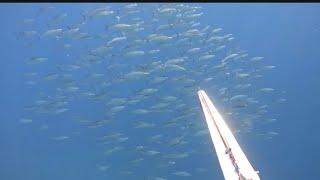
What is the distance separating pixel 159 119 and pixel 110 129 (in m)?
1.58

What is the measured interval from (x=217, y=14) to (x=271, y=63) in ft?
7.08

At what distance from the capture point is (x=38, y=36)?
34.4 feet

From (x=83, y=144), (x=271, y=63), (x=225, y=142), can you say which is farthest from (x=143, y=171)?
(x=225, y=142)

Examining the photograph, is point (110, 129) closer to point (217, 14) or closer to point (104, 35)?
point (104, 35)

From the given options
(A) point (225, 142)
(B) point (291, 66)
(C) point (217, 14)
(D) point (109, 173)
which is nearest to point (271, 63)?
(B) point (291, 66)

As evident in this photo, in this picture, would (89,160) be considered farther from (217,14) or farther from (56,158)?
(217,14)

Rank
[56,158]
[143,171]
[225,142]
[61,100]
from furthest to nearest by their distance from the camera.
Answer: [143,171] < [56,158] < [61,100] < [225,142]

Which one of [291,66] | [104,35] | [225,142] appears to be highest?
[225,142]

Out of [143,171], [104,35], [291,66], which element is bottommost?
[143,171]

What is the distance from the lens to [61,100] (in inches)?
350

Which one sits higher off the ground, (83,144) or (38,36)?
(38,36)

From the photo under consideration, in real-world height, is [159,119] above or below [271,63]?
below

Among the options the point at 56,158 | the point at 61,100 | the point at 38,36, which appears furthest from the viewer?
the point at 56,158

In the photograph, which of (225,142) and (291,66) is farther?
(291,66)
